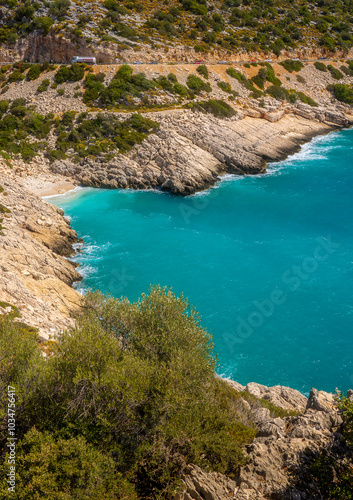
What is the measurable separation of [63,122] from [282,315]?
58904 millimetres

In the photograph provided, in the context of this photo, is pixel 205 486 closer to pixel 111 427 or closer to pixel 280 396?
pixel 111 427

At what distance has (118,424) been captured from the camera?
51.4 feet

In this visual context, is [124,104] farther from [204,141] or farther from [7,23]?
[7,23]

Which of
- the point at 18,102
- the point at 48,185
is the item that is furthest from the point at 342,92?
the point at 48,185

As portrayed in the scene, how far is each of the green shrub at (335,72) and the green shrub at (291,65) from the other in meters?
8.88

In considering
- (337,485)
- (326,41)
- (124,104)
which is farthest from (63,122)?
(326,41)

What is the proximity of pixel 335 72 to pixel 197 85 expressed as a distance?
4817 centimetres

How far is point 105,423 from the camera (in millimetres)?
15031

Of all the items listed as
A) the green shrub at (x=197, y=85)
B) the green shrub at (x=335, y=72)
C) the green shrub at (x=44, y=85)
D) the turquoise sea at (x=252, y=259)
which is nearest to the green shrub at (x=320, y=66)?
the green shrub at (x=335, y=72)

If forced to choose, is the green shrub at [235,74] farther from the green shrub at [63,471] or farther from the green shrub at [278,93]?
the green shrub at [63,471]

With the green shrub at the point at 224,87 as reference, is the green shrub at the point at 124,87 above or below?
below

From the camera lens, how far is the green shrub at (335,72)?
353 feet

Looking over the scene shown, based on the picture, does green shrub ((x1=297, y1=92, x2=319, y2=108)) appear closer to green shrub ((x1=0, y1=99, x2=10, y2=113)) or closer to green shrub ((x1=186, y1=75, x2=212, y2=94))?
green shrub ((x1=186, y1=75, x2=212, y2=94))

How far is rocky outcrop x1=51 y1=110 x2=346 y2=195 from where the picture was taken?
221 feet
